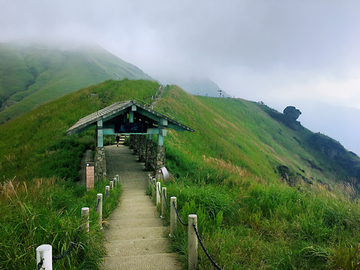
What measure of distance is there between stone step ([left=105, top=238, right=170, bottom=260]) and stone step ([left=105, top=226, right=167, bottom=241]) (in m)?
0.30

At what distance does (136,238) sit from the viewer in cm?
576

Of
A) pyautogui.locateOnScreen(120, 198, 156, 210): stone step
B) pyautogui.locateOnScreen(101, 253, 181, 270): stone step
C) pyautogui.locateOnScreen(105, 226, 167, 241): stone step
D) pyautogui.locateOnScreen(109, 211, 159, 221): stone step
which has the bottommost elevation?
pyautogui.locateOnScreen(120, 198, 156, 210): stone step

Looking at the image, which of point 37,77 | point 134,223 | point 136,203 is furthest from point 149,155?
point 37,77

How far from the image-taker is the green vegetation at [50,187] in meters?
3.64

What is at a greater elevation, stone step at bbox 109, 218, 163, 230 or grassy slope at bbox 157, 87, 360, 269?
grassy slope at bbox 157, 87, 360, 269

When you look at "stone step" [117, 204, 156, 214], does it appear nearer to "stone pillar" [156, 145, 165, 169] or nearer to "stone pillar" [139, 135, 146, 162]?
"stone pillar" [156, 145, 165, 169]

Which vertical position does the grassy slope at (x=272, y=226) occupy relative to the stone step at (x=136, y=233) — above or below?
above

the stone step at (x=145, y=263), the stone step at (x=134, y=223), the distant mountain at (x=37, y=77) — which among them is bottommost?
the stone step at (x=134, y=223)

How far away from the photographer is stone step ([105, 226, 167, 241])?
5.82 meters

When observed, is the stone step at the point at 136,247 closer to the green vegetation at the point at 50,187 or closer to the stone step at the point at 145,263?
the stone step at the point at 145,263

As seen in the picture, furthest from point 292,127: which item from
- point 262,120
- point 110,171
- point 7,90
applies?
point 7,90

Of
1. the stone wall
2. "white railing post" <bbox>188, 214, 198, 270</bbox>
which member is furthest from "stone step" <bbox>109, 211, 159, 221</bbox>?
the stone wall

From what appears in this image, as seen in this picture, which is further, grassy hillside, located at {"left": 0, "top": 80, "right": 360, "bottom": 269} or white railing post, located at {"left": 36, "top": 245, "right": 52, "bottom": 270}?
grassy hillside, located at {"left": 0, "top": 80, "right": 360, "bottom": 269}

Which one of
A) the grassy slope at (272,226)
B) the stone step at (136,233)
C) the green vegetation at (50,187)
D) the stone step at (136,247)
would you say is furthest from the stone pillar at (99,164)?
the stone step at (136,247)
